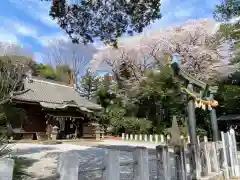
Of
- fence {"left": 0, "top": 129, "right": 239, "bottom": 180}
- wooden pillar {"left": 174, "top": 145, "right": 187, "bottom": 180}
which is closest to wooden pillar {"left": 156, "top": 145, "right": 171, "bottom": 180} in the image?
fence {"left": 0, "top": 129, "right": 239, "bottom": 180}

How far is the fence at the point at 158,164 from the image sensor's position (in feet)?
6.58

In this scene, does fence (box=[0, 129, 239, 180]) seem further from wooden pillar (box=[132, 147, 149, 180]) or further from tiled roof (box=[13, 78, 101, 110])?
tiled roof (box=[13, 78, 101, 110])

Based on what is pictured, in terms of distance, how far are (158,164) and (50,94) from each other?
66.3ft

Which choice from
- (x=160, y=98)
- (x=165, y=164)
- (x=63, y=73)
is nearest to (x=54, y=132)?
(x=160, y=98)

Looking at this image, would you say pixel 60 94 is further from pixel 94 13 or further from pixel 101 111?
pixel 94 13

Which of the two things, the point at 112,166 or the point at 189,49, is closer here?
the point at 112,166

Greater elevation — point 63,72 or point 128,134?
point 63,72

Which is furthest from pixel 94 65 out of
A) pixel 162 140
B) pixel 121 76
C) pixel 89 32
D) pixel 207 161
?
pixel 207 161

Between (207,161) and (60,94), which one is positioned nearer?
(207,161)

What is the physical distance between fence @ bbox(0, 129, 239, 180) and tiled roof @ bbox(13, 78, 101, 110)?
600 inches

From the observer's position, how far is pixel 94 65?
31078mm

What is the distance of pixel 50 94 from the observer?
75.7ft

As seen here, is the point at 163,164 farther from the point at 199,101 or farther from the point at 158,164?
the point at 199,101

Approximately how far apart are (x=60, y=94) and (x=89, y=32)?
58.9 ft
